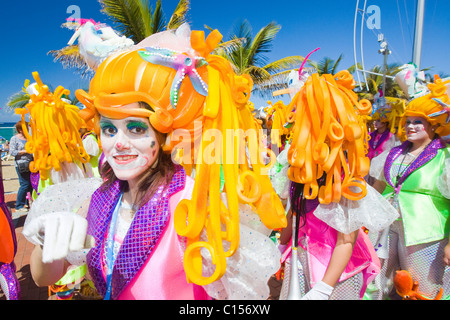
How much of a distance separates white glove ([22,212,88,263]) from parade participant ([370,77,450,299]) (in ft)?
7.21

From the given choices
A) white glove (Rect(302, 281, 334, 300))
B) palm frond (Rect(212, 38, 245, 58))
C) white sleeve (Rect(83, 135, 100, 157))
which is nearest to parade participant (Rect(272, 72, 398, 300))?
white glove (Rect(302, 281, 334, 300))

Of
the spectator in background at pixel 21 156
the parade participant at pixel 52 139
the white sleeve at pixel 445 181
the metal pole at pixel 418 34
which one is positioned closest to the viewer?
the white sleeve at pixel 445 181

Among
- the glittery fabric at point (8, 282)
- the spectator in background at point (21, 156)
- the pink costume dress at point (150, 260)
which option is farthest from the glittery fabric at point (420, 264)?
the spectator in background at point (21, 156)

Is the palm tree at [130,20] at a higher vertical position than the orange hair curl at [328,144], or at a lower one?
higher

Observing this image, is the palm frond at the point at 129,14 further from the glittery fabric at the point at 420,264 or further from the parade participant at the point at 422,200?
the glittery fabric at the point at 420,264

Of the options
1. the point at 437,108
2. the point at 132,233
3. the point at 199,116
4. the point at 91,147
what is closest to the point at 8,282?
the point at 132,233

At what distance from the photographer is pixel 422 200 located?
8.32ft

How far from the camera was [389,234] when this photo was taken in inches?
106

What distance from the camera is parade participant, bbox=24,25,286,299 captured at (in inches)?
44.0

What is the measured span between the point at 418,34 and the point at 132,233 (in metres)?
6.69

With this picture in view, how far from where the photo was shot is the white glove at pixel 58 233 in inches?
37.1

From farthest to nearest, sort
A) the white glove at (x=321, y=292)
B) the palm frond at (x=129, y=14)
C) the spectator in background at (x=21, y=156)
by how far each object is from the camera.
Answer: the palm frond at (x=129, y=14) < the spectator in background at (x=21, y=156) < the white glove at (x=321, y=292)

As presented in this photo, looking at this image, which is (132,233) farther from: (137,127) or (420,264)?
(420,264)

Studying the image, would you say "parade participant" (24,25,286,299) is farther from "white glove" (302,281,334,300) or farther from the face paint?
the face paint
